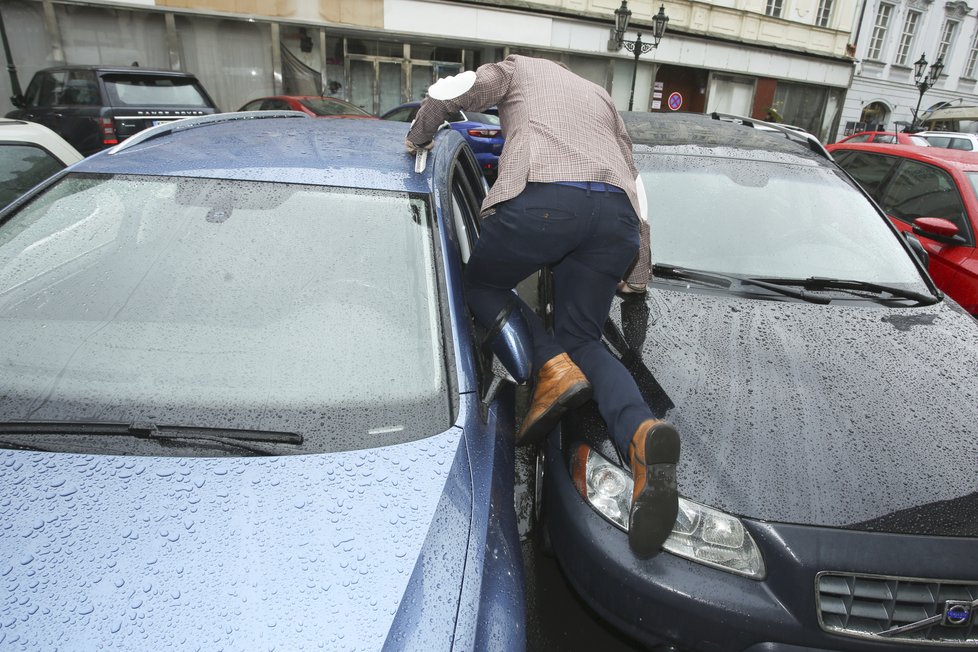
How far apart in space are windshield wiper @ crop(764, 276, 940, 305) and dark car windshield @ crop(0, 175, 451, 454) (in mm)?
1703

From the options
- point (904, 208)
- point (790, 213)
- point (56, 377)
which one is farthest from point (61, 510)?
point (904, 208)

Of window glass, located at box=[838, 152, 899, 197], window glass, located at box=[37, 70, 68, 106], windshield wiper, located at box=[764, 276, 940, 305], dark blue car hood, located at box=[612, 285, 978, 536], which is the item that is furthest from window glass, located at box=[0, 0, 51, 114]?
windshield wiper, located at box=[764, 276, 940, 305]

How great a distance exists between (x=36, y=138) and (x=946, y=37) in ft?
110

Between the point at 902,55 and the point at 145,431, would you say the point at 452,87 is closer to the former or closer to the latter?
the point at 145,431

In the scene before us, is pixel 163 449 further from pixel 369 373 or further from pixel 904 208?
pixel 904 208

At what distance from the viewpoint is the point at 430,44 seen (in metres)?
17.0

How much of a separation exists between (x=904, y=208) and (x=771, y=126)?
1.34m

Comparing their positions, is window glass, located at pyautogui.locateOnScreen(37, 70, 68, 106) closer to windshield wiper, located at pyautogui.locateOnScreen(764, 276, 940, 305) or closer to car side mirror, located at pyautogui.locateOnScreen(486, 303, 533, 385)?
car side mirror, located at pyautogui.locateOnScreen(486, 303, 533, 385)

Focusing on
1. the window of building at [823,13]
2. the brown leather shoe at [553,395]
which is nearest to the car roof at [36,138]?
the brown leather shoe at [553,395]

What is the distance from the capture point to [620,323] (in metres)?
2.42

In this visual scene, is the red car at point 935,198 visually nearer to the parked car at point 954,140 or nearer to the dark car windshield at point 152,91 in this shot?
the parked car at point 954,140

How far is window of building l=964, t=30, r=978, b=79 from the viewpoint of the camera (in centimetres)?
2697

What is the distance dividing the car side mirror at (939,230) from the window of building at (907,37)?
27.4m

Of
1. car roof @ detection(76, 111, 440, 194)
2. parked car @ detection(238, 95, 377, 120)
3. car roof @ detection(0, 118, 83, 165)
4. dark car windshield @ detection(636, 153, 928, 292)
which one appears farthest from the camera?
parked car @ detection(238, 95, 377, 120)
